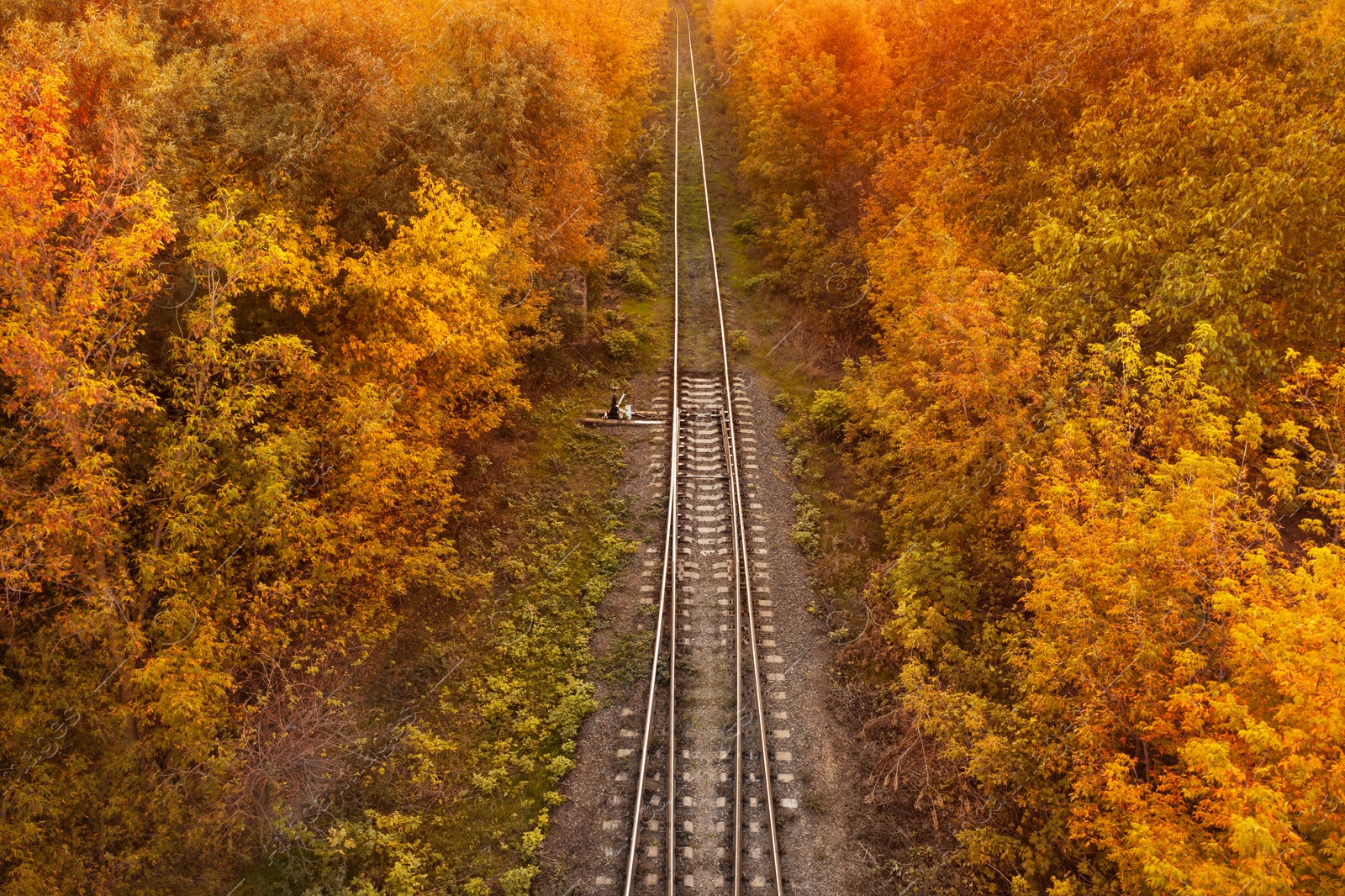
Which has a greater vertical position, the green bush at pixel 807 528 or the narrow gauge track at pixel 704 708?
the green bush at pixel 807 528

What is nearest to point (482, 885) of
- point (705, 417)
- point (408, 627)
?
point (408, 627)

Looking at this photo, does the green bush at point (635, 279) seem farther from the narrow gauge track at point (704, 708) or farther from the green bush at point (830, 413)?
the green bush at point (830, 413)

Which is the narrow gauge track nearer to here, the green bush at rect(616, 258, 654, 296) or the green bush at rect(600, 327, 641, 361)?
the green bush at rect(600, 327, 641, 361)

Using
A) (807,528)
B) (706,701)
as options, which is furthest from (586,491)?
(706,701)

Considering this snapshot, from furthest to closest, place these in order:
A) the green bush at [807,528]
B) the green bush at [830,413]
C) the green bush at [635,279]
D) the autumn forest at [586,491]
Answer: the green bush at [635,279] → the green bush at [830,413] → the green bush at [807,528] → the autumn forest at [586,491]

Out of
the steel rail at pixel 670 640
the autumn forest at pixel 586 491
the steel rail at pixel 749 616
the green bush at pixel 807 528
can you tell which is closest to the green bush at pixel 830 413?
the autumn forest at pixel 586 491

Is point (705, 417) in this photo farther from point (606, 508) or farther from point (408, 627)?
point (408, 627)

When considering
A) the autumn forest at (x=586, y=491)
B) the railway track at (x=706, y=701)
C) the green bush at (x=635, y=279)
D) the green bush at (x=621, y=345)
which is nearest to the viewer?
the autumn forest at (x=586, y=491)
